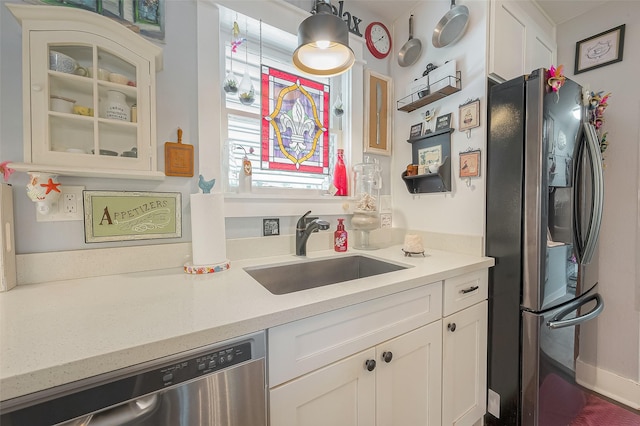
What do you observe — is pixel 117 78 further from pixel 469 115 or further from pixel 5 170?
pixel 469 115

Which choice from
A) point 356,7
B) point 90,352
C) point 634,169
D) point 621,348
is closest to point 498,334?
point 621,348

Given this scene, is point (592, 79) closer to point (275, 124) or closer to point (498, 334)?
point (498, 334)

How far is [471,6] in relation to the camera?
1382mm

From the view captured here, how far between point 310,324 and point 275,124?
46.4 inches

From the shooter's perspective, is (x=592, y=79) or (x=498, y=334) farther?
(x=592, y=79)

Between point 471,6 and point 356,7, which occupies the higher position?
point 356,7

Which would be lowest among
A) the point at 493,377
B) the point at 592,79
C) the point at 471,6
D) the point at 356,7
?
the point at 493,377

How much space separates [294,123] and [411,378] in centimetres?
146

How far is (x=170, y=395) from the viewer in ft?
1.86

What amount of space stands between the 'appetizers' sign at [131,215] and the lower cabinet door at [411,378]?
103 centimetres

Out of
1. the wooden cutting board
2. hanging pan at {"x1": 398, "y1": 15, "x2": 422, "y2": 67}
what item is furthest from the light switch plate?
hanging pan at {"x1": 398, "y1": 15, "x2": 422, "y2": 67}

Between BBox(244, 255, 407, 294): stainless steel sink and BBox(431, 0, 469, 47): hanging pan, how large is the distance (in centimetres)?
134

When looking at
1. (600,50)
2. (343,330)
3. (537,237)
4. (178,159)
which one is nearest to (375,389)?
(343,330)

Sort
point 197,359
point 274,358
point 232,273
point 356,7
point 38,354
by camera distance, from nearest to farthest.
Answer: point 38,354
point 197,359
point 274,358
point 232,273
point 356,7
